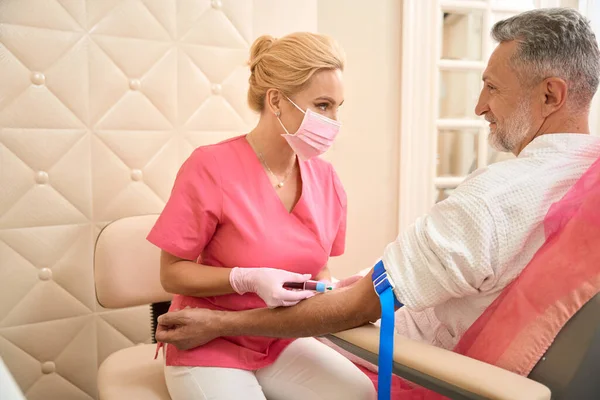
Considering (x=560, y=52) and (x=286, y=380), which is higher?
(x=560, y=52)

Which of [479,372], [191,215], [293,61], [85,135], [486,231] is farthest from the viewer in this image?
[85,135]

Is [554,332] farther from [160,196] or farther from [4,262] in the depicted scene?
[4,262]

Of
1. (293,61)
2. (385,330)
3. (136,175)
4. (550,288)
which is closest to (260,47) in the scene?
(293,61)

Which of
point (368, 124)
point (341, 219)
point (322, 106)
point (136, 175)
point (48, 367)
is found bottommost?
point (48, 367)

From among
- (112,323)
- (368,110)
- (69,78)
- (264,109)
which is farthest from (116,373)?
(368,110)

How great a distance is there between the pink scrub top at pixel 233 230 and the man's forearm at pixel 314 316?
122 millimetres

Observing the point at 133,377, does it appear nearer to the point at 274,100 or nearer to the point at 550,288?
the point at 274,100

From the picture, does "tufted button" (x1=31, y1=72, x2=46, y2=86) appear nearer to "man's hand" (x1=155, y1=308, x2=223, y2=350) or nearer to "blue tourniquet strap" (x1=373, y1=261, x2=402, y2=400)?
"man's hand" (x1=155, y1=308, x2=223, y2=350)

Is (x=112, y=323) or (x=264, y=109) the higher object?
(x=264, y=109)

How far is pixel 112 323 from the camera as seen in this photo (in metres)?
2.14

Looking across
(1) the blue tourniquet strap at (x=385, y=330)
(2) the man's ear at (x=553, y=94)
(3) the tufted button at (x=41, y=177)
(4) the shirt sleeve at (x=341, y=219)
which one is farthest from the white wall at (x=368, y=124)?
(1) the blue tourniquet strap at (x=385, y=330)

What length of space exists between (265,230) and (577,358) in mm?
847

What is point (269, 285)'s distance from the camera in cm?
132

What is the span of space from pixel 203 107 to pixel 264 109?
544mm
